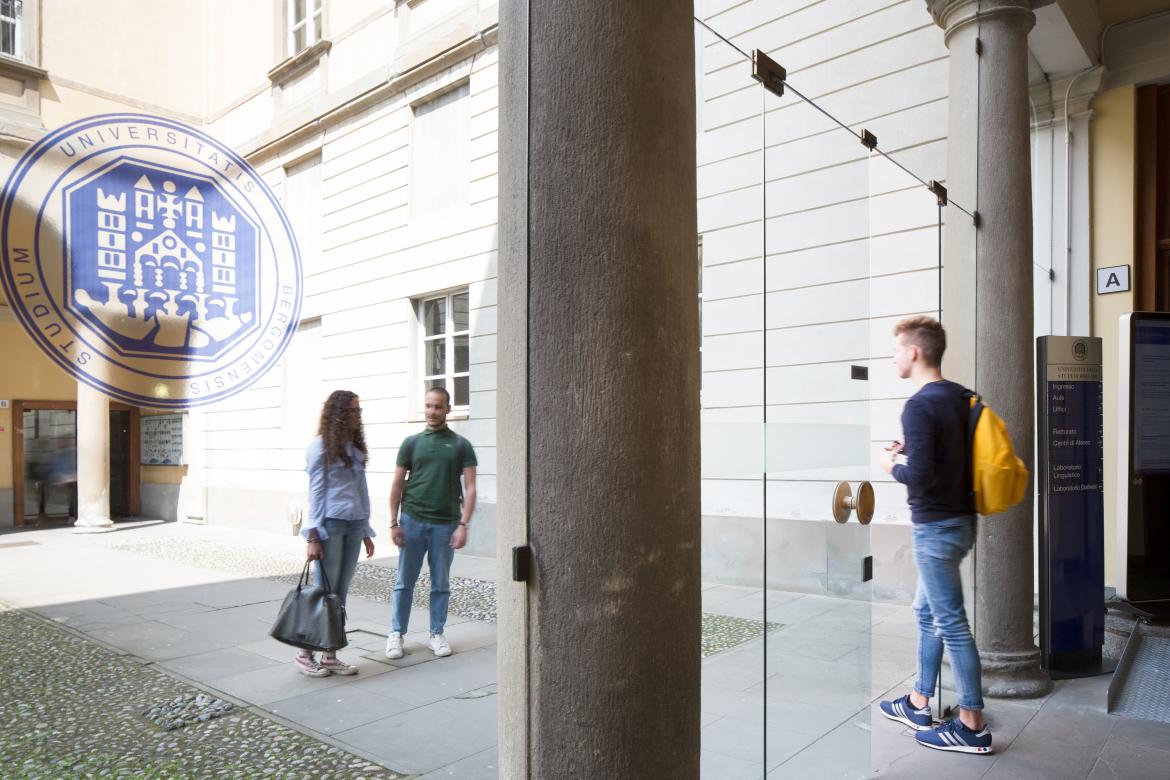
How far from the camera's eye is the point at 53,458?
19.0ft

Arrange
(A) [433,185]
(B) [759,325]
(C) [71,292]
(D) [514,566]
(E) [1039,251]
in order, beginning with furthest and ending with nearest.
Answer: (A) [433,185] < (E) [1039,251] < (C) [71,292] < (B) [759,325] < (D) [514,566]

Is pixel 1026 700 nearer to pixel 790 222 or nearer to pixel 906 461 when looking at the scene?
pixel 906 461

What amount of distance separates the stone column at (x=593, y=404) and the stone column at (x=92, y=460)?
405 cm

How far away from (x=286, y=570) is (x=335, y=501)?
4.84 meters

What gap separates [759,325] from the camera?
8.61 ft

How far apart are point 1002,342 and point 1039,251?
2916 mm

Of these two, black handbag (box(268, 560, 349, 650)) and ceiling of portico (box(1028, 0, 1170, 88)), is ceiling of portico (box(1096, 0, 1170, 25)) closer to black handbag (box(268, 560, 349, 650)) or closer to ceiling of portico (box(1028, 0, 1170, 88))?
ceiling of portico (box(1028, 0, 1170, 88))

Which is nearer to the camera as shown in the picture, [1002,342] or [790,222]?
[790,222]

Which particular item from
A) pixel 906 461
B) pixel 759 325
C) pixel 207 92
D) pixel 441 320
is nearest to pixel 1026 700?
pixel 906 461

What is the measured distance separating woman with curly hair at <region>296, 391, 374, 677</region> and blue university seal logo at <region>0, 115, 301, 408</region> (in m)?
1.14

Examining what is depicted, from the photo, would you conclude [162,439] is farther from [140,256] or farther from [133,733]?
[133,733]

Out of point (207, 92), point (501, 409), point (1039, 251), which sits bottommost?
point (501, 409)

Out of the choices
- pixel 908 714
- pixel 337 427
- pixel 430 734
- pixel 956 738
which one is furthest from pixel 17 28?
pixel 956 738

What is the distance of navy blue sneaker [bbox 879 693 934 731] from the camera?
3820 mm
